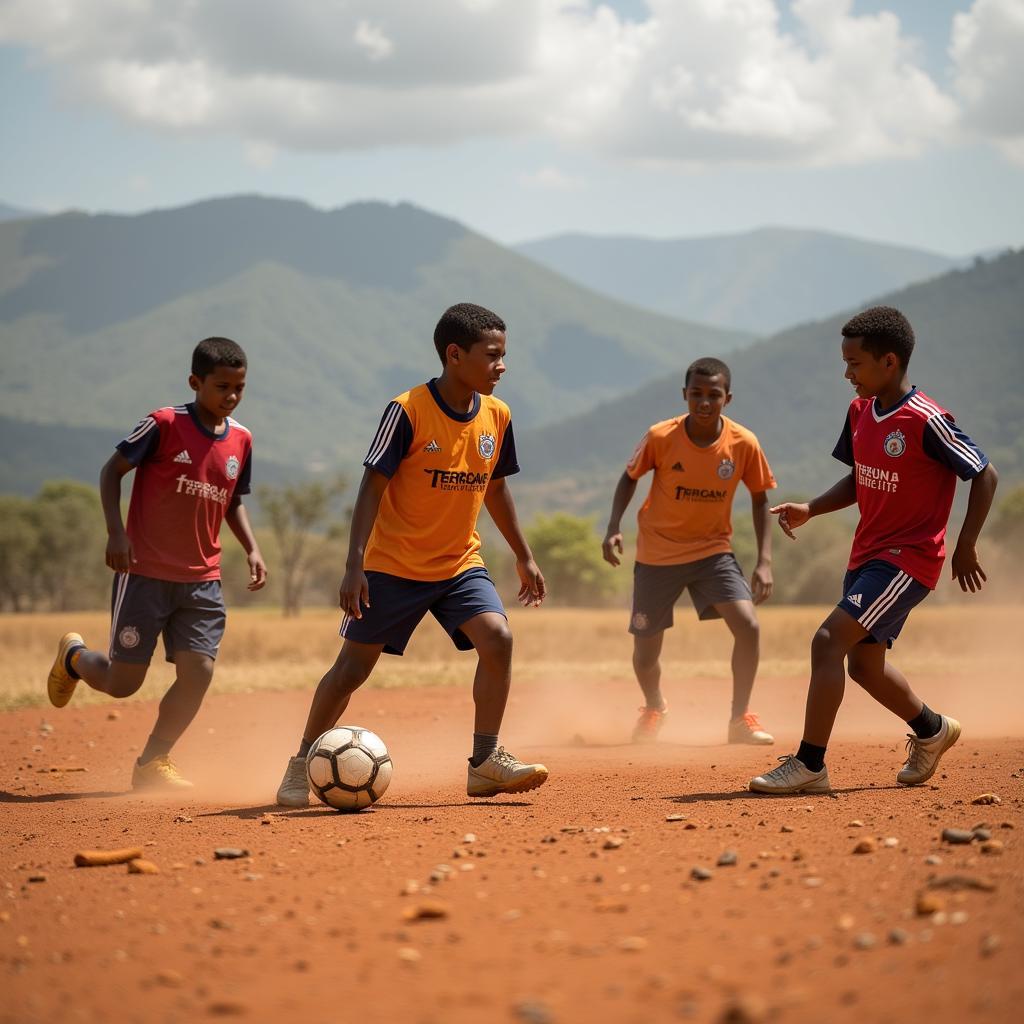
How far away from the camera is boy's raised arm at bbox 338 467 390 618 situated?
252 inches

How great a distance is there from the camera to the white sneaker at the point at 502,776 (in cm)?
666

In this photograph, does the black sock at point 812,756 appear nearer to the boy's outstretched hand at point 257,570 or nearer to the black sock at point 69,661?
the boy's outstretched hand at point 257,570

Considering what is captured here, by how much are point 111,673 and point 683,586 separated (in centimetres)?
399

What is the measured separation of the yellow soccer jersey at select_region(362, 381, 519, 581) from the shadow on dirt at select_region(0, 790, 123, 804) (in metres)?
2.31

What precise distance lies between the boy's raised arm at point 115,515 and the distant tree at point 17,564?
72.0 m

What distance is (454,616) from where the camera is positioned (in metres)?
6.78

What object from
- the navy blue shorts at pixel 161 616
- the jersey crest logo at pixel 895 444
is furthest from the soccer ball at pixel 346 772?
the jersey crest logo at pixel 895 444

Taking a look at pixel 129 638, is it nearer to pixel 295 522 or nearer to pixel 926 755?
pixel 926 755

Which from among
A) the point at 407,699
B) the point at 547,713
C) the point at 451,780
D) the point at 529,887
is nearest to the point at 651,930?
the point at 529,887

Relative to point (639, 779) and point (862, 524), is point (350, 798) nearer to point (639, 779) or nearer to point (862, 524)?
point (639, 779)

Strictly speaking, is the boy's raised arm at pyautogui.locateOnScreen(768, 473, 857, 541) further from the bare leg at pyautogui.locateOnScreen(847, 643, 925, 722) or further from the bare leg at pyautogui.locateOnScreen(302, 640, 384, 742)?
the bare leg at pyautogui.locateOnScreen(302, 640, 384, 742)

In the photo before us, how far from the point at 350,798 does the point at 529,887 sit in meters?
2.10

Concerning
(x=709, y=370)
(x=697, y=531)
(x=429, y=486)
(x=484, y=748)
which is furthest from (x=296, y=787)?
(x=709, y=370)

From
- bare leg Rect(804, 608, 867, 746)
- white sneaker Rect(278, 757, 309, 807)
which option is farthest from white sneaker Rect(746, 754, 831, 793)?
white sneaker Rect(278, 757, 309, 807)
